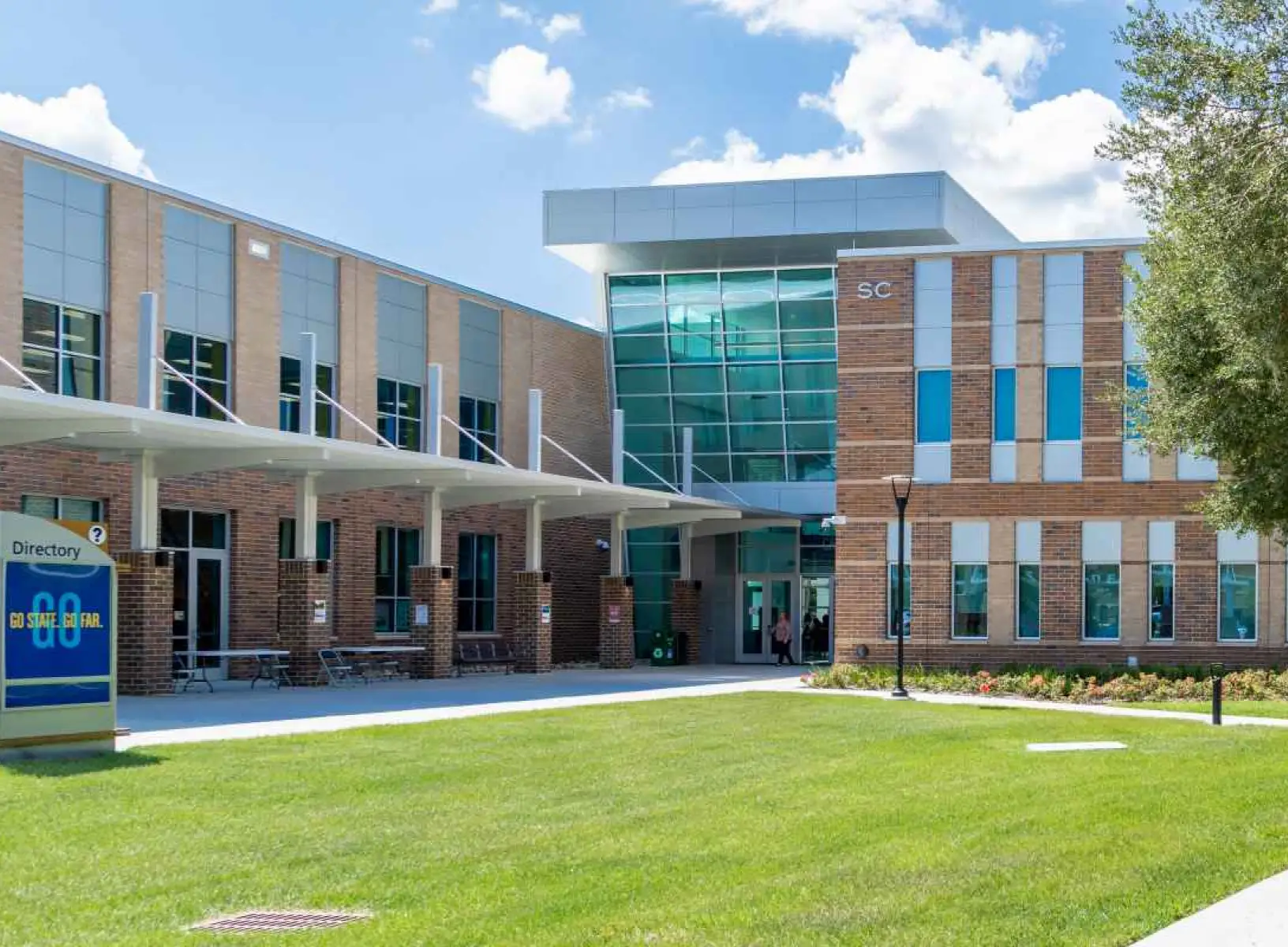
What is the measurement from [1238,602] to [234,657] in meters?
18.3

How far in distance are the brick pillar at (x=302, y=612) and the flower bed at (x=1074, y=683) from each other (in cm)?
868

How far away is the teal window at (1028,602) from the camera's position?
108 feet

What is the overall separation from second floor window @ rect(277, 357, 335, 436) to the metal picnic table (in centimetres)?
459

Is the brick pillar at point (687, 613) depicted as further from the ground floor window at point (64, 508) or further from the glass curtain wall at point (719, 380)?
the ground floor window at point (64, 508)

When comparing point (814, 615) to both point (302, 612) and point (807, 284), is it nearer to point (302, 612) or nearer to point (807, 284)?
point (807, 284)

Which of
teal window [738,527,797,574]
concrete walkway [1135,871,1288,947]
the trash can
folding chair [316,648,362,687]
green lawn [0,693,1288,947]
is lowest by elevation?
the trash can

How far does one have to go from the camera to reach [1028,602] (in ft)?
108

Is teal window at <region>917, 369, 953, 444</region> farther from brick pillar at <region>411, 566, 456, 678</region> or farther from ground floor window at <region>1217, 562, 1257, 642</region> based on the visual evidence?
brick pillar at <region>411, 566, 456, 678</region>

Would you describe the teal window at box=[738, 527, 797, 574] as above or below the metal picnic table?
above

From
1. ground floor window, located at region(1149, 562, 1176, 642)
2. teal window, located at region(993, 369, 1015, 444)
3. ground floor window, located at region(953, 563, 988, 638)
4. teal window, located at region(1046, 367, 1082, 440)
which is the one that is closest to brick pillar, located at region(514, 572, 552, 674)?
ground floor window, located at region(953, 563, 988, 638)

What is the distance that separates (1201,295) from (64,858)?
42.6 ft

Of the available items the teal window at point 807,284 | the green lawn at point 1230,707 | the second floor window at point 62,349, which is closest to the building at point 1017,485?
the green lawn at point 1230,707

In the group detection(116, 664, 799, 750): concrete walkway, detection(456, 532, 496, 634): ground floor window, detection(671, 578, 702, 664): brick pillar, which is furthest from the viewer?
detection(671, 578, 702, 664): brick pillar

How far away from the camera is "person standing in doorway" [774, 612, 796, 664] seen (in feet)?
146
